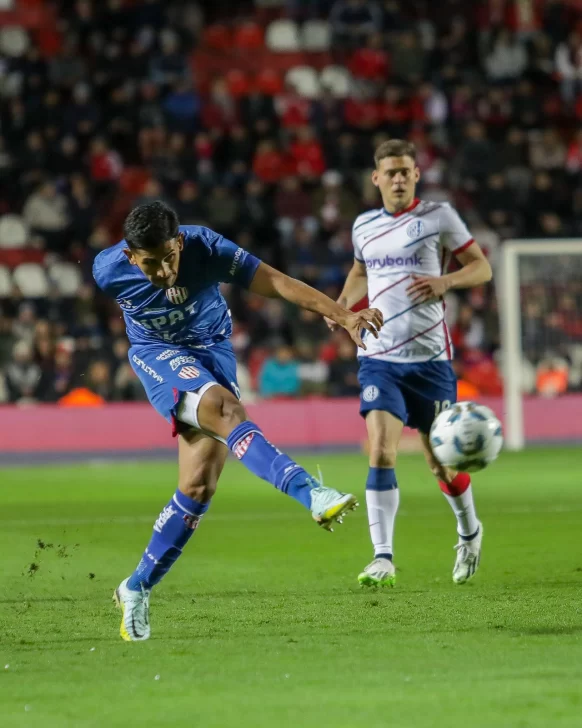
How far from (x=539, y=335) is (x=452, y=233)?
12004mm

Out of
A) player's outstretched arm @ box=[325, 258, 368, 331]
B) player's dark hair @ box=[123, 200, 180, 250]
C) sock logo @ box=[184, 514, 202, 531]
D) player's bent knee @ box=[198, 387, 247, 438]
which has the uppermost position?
player's dark hair @ box=[123, 200, 180, 250]

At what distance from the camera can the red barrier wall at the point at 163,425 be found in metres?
18.7

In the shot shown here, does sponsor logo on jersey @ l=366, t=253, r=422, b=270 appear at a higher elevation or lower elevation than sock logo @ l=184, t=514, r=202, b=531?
higher

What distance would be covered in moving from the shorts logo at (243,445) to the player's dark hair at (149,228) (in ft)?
2.95

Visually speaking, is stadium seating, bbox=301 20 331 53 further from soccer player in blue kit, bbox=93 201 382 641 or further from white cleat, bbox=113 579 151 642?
white cleat, bbox=113 579 151 642

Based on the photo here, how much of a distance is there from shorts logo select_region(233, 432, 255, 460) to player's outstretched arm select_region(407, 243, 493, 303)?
1962 millimetres

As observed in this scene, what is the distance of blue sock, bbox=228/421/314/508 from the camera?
5332 millimetres

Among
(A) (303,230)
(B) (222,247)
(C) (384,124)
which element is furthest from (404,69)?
(B) (222,247)

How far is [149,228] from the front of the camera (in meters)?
5.63

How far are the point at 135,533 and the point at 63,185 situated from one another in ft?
39.2

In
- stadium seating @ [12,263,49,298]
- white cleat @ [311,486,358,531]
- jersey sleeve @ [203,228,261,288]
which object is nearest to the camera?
white cleat @ [311,486,358,531]

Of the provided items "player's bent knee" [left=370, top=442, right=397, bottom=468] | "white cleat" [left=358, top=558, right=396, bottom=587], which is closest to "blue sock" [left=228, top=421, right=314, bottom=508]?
"white cleat" [left=358, top=558, right=396, bottom=587]

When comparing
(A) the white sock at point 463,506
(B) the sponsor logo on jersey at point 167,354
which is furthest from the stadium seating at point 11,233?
(B) the sponsor logo on jersey at point 167,354

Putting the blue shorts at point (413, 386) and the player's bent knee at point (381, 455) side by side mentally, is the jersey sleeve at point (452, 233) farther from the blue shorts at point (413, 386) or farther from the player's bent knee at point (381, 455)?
the player's bent knee at point (381, 455)
